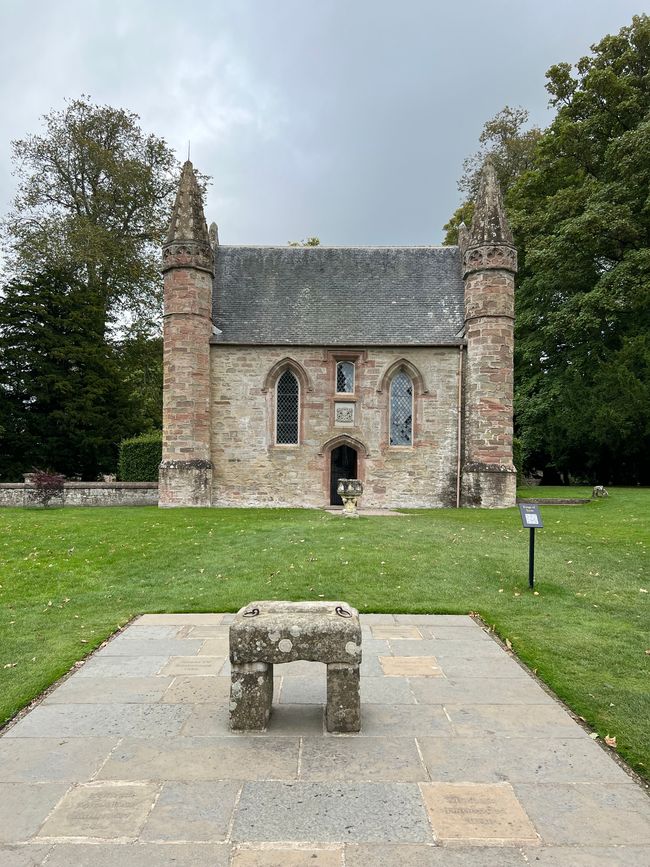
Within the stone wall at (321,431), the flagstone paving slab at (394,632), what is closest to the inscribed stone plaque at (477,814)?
the flagstone paving slab at (394,632)

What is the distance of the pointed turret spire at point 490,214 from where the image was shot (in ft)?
69.0

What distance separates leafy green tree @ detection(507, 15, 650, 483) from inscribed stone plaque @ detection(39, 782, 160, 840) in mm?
25445

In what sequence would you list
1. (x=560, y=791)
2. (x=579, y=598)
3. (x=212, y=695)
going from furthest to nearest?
(x=579, y=598) → (x=212, y=695) → (x=560, y=791)

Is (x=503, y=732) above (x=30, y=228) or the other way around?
the other way around

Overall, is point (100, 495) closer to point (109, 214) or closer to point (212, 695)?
point (109, 214)

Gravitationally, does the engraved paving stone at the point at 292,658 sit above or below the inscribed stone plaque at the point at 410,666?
above

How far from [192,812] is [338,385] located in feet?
65.3

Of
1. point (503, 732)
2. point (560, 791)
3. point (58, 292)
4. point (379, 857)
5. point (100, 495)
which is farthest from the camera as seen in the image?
point (58, 292)

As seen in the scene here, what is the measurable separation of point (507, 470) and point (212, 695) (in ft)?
57.6

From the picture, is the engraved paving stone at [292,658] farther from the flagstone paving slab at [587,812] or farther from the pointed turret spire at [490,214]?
the pointed turret spire at [490,214]

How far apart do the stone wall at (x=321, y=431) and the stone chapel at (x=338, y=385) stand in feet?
0.14

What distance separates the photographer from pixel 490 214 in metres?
21.2

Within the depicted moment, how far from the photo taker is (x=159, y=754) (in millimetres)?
3822

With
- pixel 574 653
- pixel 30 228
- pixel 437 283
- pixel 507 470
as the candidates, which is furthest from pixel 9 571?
pixel 30 228
